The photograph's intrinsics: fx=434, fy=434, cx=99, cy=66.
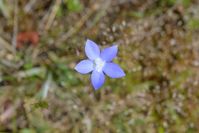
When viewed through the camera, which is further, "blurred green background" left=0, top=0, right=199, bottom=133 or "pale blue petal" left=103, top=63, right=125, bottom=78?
"blurred green background" left=0, top=0, right=199, bottom=133

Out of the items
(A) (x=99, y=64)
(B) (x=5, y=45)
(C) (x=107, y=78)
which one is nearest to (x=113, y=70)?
(A) (x=99, y=64)

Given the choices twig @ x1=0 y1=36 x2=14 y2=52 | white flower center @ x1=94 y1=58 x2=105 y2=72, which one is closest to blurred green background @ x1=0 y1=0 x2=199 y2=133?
twig @ x1=0 y1=36 x2=14 y2=52

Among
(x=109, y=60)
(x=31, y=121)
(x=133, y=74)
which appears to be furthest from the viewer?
(x=133, y=74)

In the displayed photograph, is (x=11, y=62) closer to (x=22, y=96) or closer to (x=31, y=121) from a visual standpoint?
(x=22, y=96)

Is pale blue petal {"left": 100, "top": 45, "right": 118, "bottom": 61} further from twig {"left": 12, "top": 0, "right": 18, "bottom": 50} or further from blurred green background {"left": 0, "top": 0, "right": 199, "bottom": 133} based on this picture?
twig {"left": 12, "top": 0, "right": 18, "bottom": 50}

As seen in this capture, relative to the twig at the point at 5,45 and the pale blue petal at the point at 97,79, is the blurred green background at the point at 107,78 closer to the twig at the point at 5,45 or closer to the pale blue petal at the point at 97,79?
the twig at the point at 5,45

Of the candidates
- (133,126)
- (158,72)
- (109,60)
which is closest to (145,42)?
(158,72)
